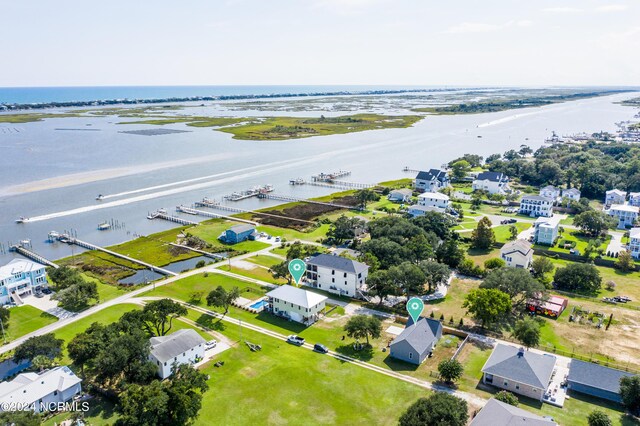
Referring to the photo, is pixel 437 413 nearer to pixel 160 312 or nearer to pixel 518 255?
pixel 160 312

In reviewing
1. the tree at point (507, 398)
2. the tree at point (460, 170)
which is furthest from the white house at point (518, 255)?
the tree at point (460, 170)

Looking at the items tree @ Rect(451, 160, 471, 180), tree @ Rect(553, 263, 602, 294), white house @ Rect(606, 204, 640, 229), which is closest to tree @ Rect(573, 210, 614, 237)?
white house @ Rect(606, 204, 640, 229)

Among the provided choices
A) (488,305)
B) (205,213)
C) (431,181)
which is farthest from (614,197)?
(205,213)

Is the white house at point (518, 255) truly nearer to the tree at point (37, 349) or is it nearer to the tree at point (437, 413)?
the tree at point (437, 413)

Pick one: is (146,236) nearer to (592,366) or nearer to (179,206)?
(179,206)

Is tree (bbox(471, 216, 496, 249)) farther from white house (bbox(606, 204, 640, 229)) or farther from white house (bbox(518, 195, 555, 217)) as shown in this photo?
white house (bbox(606, 204, 640, 229))
